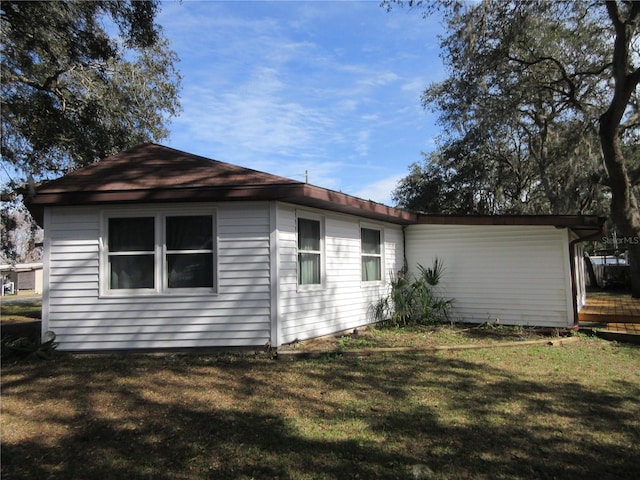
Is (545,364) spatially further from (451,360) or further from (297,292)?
(297,292)

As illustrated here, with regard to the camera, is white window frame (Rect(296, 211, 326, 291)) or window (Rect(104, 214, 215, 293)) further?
white window frame (Rect(296, 211, 326, 291))

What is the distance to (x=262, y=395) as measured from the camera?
510 cm

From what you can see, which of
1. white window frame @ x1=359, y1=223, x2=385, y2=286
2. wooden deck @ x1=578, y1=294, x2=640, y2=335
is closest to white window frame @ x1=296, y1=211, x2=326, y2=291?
white window frame @ x1=359, y1=223, x2=385, y2=286

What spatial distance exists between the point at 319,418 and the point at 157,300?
3.82 meters

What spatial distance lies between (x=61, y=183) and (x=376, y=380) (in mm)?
5872

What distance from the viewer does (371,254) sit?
32.8 feet

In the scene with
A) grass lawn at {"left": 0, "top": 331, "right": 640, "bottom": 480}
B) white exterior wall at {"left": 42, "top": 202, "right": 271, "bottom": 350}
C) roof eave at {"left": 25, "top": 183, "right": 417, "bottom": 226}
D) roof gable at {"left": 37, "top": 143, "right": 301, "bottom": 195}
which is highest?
roof gable at {"left": 37, "top": 143, "right": 301, "bottom": 195}

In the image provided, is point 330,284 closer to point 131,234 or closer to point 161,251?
point 161,251

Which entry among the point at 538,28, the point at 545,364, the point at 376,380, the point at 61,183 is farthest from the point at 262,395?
the point at 538,28

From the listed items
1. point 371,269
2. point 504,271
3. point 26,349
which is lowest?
point 26,349

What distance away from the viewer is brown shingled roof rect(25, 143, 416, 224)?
688 cm

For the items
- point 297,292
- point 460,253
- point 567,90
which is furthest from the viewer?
point 567,90

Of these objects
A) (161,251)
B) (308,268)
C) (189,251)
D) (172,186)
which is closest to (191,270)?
(189,251)

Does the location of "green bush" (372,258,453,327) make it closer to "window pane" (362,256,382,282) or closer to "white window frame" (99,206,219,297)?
"window pane" (362,256,382,282)
